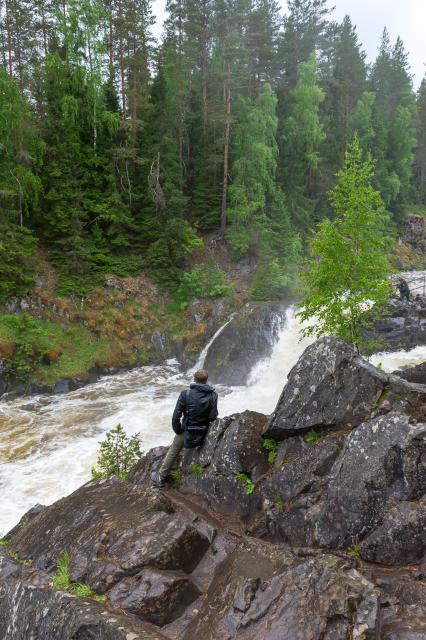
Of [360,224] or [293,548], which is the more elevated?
[360,224]

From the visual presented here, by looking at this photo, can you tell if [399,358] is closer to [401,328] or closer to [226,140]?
[401,328]

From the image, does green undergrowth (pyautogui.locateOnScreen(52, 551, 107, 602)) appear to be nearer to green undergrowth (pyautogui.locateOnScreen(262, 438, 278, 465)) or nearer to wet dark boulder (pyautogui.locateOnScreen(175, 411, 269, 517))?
wet dark boulder (pyautogui.locateOnScreen(175, 411, 269, 517))

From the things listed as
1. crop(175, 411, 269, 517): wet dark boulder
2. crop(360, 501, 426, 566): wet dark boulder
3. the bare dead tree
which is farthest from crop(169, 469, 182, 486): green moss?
the bare dead tree

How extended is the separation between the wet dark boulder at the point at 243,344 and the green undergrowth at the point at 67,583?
47.1ft

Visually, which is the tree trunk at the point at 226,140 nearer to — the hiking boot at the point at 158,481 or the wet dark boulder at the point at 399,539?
the hiking boot at the point at 158,481

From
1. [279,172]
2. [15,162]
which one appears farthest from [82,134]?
[279,172]

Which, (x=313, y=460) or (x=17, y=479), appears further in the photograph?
(x=17, y=479)

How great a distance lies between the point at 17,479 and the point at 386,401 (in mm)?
10922

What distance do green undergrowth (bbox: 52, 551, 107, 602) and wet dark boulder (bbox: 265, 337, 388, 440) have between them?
388 centimetres

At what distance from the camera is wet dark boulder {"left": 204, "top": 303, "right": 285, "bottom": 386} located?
20.4 metres

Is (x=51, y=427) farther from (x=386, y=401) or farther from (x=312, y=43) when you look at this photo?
(x=312, y=43)

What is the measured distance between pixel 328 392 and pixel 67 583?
506 cm

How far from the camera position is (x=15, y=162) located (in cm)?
2258

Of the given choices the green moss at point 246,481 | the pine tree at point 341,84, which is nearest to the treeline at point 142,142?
the pine tree at point 341,84
